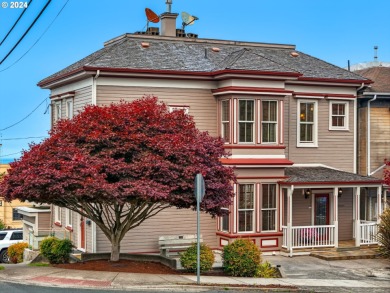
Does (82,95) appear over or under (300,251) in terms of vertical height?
over

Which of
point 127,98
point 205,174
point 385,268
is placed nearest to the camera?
point 205,174

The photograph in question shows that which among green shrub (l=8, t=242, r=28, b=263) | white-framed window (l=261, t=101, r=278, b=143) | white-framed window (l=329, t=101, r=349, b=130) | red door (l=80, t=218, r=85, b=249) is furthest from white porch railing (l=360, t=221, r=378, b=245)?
green shrub (l=8, t=242, r=28, b=263)

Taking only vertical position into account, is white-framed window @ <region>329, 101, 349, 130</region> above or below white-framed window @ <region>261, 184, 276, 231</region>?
above

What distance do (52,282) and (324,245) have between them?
13.0 m

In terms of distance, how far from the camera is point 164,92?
28.4 meters

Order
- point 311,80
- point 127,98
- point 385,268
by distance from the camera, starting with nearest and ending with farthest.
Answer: point 385,268
point 127,98
point 311,80

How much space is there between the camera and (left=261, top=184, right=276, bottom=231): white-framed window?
28422mm

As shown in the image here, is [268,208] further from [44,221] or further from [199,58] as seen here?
[44,221]

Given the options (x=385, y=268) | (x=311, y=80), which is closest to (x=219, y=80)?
(x=311, y=80)

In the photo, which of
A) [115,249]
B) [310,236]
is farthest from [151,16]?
[115,249]

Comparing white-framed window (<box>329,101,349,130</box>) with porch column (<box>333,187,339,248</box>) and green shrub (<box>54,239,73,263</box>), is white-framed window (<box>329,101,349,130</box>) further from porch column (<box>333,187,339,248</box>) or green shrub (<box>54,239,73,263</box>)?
green shrub (<box>54,239,73,263</box>)

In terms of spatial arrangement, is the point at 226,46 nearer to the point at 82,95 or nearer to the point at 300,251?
the point at 82,95

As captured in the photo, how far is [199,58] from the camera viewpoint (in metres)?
30.5

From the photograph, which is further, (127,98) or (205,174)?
(127,98)
